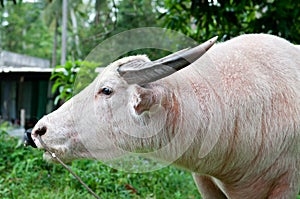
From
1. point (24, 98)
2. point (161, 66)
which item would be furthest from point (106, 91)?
point (24, 98)

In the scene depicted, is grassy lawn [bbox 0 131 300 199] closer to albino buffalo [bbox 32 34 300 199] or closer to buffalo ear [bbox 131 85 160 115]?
albino buffalo [bbox 32 34 300 199]

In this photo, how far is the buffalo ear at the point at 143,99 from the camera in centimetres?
295

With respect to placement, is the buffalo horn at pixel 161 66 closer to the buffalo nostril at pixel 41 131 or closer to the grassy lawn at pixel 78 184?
the buffalo nostril at pixel 41 131

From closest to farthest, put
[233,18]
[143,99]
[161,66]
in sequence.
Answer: [161,66] < [143,99] < [233,18]

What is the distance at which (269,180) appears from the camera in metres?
3.43

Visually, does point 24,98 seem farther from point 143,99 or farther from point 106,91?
point 143,99

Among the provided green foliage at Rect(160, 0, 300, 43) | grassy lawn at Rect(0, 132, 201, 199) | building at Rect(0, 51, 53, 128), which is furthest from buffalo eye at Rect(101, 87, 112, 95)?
building at Rect(0, 51, 53, 128)

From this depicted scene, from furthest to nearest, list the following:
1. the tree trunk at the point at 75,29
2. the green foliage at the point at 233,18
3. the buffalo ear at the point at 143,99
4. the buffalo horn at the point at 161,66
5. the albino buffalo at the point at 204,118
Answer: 1. the tree trunk at the point at 75,29
2. the green foliage at the point at 233,18
3. the albino buffalo at the point at 204,118
4. the buffalo ear at the point at 143,99
5. the buffalo horn at the point at 161,66

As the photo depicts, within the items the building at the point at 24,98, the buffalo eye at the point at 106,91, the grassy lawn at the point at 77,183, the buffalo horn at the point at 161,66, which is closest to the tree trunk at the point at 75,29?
the building at the point at 24,98

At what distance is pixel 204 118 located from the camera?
123 inches

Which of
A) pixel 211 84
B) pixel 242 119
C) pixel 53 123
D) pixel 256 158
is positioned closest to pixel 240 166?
pixel 256 158

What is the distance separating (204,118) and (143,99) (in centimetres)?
45

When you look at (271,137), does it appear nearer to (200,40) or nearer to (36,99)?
(200,40)

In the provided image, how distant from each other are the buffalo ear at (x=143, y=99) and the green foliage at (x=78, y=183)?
111 inches
